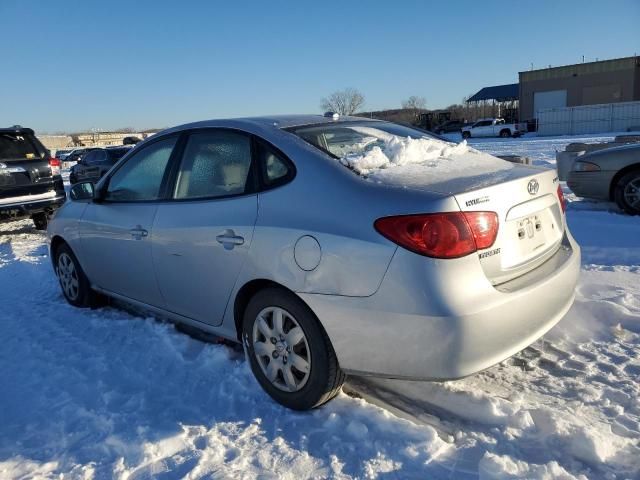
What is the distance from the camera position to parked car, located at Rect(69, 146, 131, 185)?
16.2m

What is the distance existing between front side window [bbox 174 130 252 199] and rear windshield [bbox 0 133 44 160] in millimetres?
6657

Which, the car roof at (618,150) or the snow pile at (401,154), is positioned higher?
the snow pile at (401,154)

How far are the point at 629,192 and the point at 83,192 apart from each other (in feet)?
22.3

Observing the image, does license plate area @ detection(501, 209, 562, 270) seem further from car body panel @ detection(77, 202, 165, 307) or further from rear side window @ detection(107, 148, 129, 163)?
rear side window @ detection(107, 148, 129, 163)

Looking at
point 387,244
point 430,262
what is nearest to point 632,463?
point 430,262

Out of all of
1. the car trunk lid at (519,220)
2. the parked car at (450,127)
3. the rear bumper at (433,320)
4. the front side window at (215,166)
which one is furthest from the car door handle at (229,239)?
the parked car at (450,127)

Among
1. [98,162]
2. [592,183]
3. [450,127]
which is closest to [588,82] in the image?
[450,127]

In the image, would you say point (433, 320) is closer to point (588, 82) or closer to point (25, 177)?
point (25, 177)

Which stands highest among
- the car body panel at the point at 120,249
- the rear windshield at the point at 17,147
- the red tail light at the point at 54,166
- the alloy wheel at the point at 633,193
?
the rear windshield at the point at 17,147

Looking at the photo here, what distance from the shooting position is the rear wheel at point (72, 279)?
4758 mm

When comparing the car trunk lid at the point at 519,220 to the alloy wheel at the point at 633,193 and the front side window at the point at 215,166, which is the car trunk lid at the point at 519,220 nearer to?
the front side window at the point at 215,166

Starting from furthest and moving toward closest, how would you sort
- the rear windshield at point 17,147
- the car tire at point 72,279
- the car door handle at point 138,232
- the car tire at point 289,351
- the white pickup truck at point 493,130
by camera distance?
the white pickup truck at point 493,130 → the rear windshield at point 17,147 → the car tire at point 72,279 → the car door handle at point 138,232 → the car tire at point 289,351

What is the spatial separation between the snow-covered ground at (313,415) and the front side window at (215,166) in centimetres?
110

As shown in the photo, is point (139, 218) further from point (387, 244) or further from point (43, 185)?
point (43, 185)
